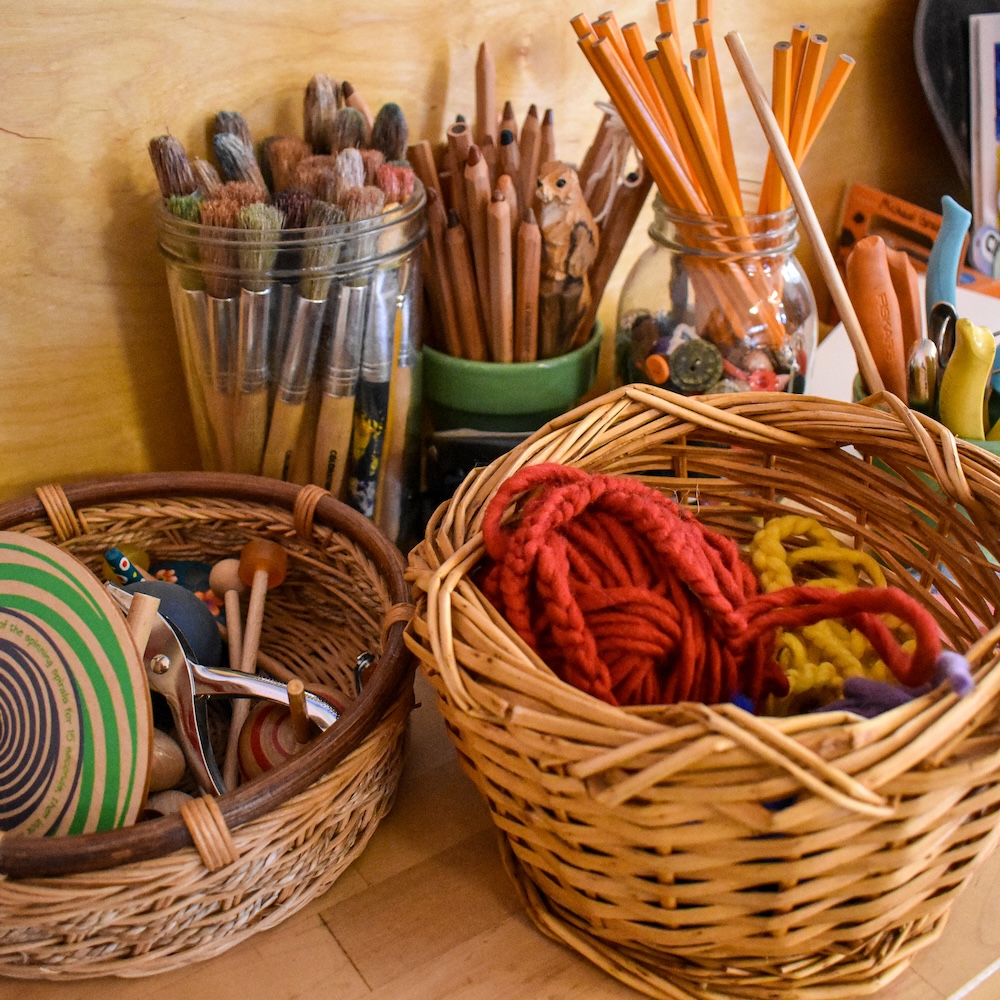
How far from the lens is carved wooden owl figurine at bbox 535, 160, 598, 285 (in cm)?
62

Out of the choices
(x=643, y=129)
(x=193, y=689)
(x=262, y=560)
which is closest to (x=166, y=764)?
(x=193, y=689)

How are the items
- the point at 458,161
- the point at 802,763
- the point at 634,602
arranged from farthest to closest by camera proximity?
the point at 458,161, the point at 634,602, the point at 802,763

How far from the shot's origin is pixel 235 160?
1.83 feet

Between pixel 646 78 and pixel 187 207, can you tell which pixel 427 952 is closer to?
pixel 187 207

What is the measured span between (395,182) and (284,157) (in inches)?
3.1

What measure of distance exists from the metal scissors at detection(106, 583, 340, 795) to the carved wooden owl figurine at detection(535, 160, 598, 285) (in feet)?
1.06

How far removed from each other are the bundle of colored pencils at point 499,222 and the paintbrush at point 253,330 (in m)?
0.14

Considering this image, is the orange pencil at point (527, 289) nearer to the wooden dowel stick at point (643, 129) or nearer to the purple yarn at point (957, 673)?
the wooden dowel stick at point (643, 129)

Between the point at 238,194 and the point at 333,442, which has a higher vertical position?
the point at 238,194

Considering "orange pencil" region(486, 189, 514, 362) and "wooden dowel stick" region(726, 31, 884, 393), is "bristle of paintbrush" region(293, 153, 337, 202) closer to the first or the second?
"orange pencil" region(486, 189, 514, 362)

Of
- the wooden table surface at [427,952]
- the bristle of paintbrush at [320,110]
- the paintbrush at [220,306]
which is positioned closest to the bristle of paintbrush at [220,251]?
the paintbrush at [220,306]

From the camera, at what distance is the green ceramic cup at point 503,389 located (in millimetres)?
663

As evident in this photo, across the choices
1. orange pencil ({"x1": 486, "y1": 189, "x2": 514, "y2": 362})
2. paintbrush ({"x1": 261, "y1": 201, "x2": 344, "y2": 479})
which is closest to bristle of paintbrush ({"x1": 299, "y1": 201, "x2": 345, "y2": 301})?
paintbrush ({"x1": 261, "y1": 201, "x2": 344, "y2": 479})

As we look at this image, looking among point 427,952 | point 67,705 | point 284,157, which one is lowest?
point 427,952
